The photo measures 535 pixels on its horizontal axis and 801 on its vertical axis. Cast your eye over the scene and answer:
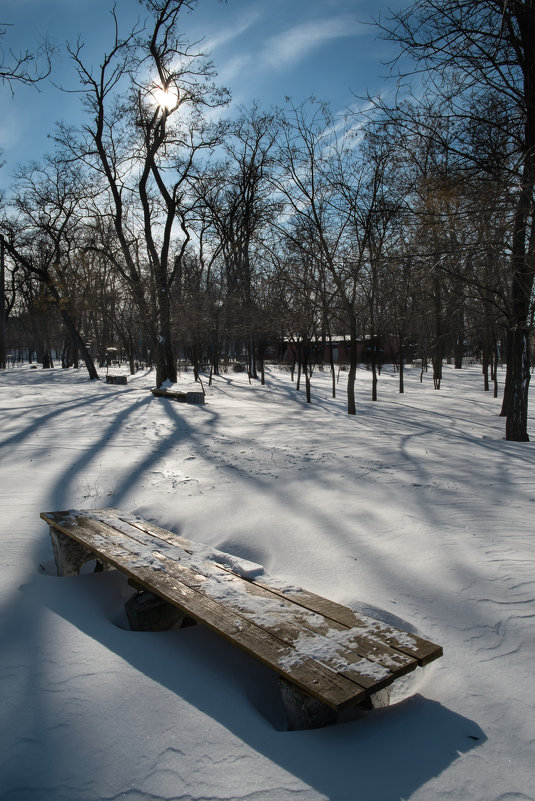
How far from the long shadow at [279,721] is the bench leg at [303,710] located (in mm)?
41

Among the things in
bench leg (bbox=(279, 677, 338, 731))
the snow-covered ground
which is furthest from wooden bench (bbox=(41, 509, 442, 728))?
the snow-covered ground

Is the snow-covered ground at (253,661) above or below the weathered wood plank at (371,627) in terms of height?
below

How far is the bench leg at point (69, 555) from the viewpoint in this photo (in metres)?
3.53

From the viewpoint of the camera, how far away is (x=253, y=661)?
2.67 meters

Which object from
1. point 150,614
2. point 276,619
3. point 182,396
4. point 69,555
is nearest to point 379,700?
point 276,619

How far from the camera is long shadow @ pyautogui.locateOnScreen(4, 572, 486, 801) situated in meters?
1.82

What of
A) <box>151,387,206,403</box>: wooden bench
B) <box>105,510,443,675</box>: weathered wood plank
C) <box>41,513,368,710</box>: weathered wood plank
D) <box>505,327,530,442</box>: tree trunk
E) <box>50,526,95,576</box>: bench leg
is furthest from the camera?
<box>151,387,206,403</box>: wooden bench

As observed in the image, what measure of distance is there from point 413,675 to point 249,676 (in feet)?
2.88

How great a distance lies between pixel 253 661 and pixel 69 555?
1.64 meters

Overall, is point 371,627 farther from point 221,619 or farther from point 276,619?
point 221,619

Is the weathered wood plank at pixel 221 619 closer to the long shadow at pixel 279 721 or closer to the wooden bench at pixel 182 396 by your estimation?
the long shadow at pixel 279 721

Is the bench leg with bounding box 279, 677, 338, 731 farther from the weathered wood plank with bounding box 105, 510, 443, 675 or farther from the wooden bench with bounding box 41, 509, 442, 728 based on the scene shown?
the weathered wood plank with bounding box 105, 510, 443, 675

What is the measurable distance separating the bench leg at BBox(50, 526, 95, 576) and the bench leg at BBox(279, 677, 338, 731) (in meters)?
2.01

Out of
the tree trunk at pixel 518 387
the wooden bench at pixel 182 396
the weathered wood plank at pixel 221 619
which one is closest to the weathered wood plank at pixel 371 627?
the weathered wood plank at pixel 221 619
